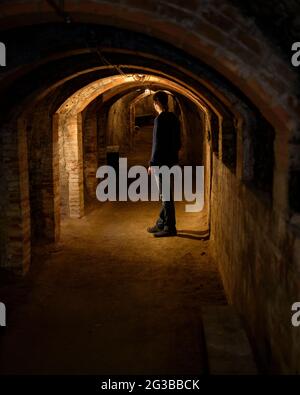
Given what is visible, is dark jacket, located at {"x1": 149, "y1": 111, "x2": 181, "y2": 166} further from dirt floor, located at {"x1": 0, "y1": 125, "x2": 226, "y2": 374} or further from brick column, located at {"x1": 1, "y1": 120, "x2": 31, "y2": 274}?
brick column, located at {"x1": 1, "y1": 120, "x2": 31, "y2": 274}

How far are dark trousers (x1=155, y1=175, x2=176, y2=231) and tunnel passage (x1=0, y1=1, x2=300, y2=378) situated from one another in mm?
1075

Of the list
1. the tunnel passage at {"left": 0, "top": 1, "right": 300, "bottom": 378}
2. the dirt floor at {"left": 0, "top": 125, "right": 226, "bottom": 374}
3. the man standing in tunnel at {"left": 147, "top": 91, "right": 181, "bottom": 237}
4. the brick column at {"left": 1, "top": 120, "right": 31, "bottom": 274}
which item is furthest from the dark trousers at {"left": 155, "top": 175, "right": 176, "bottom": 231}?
the brick column at {"left": 1, "top": 120, "right": 31, "bottom": 274}

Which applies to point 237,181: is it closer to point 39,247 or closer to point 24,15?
point 24,15

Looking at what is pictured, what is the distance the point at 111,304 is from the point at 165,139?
3.28 m

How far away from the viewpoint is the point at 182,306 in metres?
5.34

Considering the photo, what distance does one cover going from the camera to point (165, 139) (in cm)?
774

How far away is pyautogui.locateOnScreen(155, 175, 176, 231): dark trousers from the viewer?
7.83 metres

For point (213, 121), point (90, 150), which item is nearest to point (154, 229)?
point (213, 121)

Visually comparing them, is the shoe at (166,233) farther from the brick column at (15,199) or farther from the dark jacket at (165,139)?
the brick column at (15,199)

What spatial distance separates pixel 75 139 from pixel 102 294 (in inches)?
170

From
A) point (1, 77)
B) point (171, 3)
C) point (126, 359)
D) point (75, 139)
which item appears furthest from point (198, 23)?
point (75, 139)

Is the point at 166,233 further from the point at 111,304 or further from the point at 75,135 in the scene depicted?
the point at 111,304

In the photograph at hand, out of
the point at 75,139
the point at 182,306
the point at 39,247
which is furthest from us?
the point at 75,139

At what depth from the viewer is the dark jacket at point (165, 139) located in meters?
7.65
